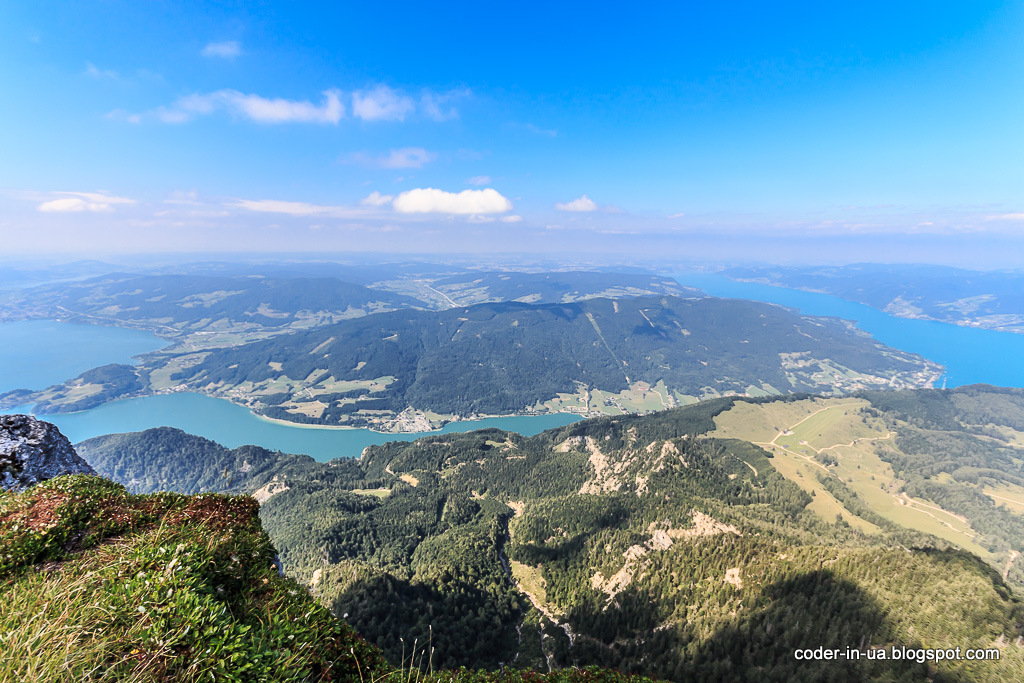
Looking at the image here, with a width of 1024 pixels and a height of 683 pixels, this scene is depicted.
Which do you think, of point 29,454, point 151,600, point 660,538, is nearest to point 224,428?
point 660,538

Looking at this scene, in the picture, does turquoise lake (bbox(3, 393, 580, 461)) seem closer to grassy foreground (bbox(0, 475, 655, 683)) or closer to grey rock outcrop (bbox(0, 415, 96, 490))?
grey rock outcrop (bbox(0, 415, 96, 490))

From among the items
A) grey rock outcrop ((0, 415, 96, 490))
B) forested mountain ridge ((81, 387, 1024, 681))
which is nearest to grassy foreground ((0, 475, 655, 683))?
forested mountain ridge ((81, 387, 1024, 681))

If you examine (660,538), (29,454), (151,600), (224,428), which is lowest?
(224,428)

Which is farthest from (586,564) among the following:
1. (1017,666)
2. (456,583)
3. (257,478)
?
(257,478)

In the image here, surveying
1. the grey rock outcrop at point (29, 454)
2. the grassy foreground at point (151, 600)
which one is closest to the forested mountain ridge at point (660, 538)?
the grassy foreground at point (151, 600)

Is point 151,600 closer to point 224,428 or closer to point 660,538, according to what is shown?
point 660,538

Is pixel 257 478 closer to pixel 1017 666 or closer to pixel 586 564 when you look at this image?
pixel 586 564
